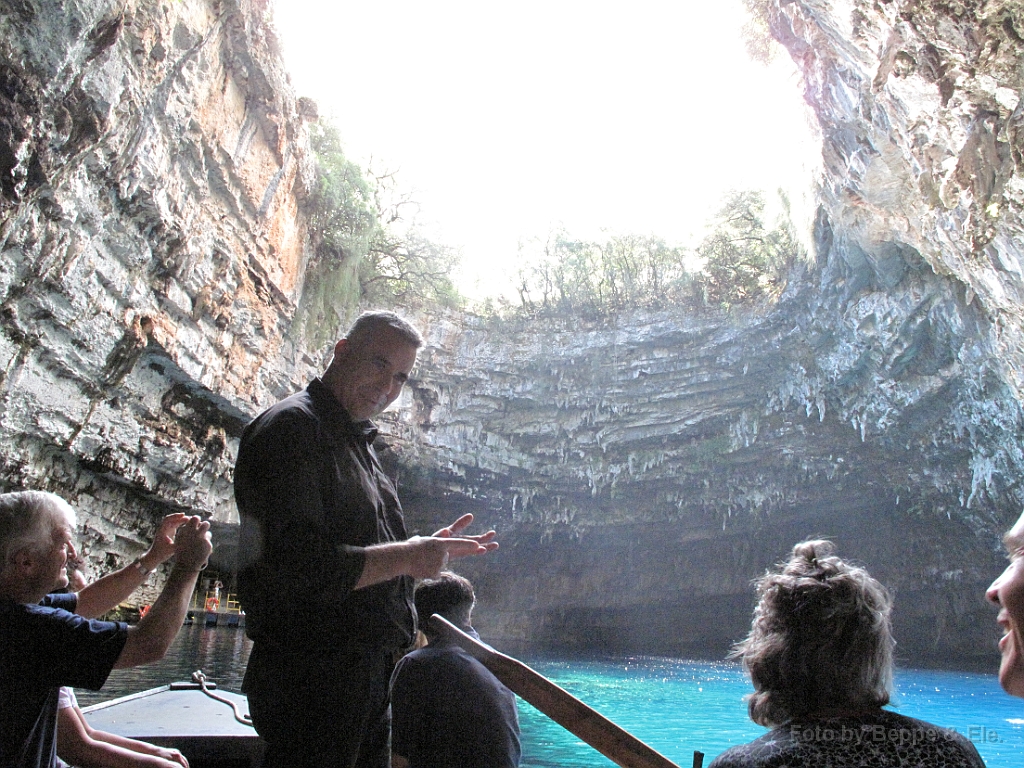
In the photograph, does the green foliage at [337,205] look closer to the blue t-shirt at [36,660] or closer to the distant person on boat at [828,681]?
the blue t-shirt at [36,660]

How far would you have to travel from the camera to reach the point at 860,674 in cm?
116

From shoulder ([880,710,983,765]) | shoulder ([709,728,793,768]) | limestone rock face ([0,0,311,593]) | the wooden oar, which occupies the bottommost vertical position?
the wooden oar

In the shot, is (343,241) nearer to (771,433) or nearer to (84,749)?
(771,433)

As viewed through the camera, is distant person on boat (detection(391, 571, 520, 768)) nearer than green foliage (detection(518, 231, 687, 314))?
Yes

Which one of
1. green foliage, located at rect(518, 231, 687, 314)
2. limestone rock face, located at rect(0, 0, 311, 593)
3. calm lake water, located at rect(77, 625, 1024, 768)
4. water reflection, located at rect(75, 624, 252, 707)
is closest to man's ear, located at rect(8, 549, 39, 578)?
water reflection, located at rect(75, 624, 252, 707)

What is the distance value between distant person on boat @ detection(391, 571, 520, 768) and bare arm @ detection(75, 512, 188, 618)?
0.79m

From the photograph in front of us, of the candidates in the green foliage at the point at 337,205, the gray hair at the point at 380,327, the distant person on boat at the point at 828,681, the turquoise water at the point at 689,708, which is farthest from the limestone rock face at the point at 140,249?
the turquoise water at the point at 689,708

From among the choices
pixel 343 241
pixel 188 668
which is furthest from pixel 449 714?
pixel 343 241

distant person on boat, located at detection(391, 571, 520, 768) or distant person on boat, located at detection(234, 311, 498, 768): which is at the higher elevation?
distant person on boat, located at detection(234, 311, 498, 768)

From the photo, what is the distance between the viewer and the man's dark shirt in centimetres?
131

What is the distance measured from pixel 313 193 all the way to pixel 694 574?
1532 cm

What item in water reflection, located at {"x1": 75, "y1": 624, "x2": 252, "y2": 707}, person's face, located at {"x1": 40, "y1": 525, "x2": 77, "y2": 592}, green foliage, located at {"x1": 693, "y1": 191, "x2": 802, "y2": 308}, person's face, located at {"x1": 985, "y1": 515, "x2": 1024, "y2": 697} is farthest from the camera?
green foliage, located at {"x1": 693, "y1": 191, "x2": 802, "y2": 308}

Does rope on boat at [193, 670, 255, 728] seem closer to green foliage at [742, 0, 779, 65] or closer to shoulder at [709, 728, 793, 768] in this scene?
shoulder at [709, 728, 793, 768]

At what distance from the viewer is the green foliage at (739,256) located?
52.2 feet
